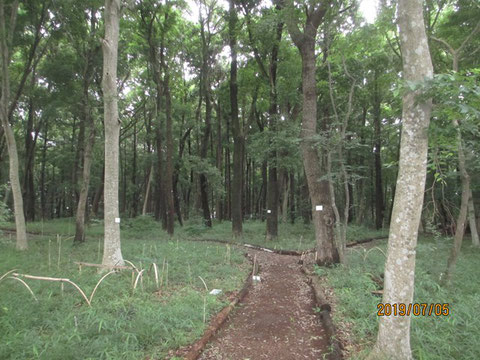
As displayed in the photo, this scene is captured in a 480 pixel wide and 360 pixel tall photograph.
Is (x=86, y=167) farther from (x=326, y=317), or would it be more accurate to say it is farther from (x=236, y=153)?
(x=326, y=317)

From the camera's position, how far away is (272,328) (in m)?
4.62

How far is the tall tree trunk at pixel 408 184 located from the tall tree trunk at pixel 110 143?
624 cm

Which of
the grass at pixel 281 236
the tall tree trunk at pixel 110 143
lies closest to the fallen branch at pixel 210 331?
the tall tree trunk at pixel 110 143

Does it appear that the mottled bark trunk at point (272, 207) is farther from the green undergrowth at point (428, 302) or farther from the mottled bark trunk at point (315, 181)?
the green undergrowth at point (428, 302)

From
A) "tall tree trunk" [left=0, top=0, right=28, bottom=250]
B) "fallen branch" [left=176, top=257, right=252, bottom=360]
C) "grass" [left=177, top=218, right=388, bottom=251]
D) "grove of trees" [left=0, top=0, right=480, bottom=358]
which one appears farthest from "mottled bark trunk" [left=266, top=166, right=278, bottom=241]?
"tall tree trunk" [left=0, top=0, right=28, bottom=250]

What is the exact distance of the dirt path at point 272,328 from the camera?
3857 mm

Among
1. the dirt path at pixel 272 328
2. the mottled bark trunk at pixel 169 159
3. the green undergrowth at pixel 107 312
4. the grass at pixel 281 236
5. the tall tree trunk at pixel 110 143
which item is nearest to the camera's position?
the green undergrowth at pixel 107 312

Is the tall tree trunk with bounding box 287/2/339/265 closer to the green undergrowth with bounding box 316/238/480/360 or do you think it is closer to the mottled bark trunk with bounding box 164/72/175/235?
the green undergrowth with bounding box 316/238/480/360

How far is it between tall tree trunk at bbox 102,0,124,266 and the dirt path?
3.66 meters

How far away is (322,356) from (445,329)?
1.71m

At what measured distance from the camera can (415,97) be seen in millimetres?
2900

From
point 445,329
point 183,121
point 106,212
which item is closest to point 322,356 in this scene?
point 445,329

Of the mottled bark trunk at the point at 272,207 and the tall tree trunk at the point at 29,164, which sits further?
the tall tree trunk at the point at 29,164

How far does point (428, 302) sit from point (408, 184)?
118 inches
